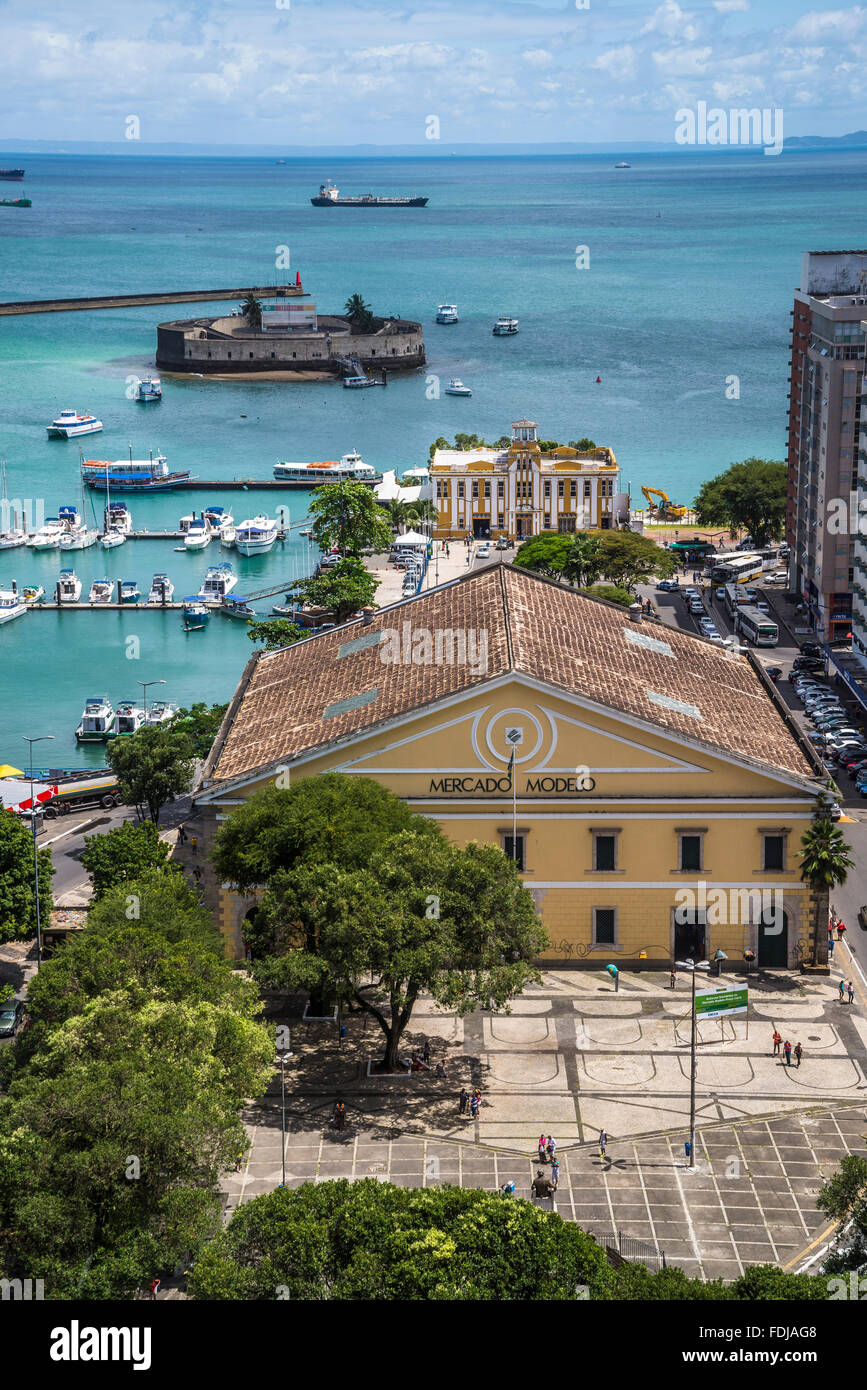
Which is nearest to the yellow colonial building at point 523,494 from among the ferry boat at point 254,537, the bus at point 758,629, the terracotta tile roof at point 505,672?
the ferry boat at point 254,537

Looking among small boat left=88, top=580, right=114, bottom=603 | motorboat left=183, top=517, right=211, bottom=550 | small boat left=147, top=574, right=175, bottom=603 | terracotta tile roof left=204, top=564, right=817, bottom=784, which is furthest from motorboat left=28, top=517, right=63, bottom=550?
terracotta tile roof left=204, top=564, right=817, bottom=784

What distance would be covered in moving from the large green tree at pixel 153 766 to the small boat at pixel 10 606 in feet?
198

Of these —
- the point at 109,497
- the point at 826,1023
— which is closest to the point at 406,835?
the point at 826,1023

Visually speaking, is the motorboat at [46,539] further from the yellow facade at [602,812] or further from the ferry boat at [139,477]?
the yellow facade at [602,812]

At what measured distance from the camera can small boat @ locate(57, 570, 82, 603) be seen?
13862 cm

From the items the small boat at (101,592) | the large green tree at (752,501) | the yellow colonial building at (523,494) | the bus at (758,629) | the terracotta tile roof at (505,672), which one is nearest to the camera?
the terracotta tile roof at (505,672)

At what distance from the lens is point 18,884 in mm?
56625

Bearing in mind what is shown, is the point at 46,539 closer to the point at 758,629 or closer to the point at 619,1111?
the point at 758,629

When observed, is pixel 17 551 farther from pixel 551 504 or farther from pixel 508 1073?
pixel 508 1073

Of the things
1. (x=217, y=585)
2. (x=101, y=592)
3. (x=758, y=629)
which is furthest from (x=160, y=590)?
(x=758, y=629)

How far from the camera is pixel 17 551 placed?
157000mm

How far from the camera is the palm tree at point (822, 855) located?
56688mm

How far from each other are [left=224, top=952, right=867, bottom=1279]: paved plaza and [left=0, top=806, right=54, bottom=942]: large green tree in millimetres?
10087

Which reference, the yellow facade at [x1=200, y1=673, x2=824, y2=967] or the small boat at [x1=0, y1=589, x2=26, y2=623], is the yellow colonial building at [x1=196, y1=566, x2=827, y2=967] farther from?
the small boat at [x1=0, y1=589, x2=26, y2=623]
